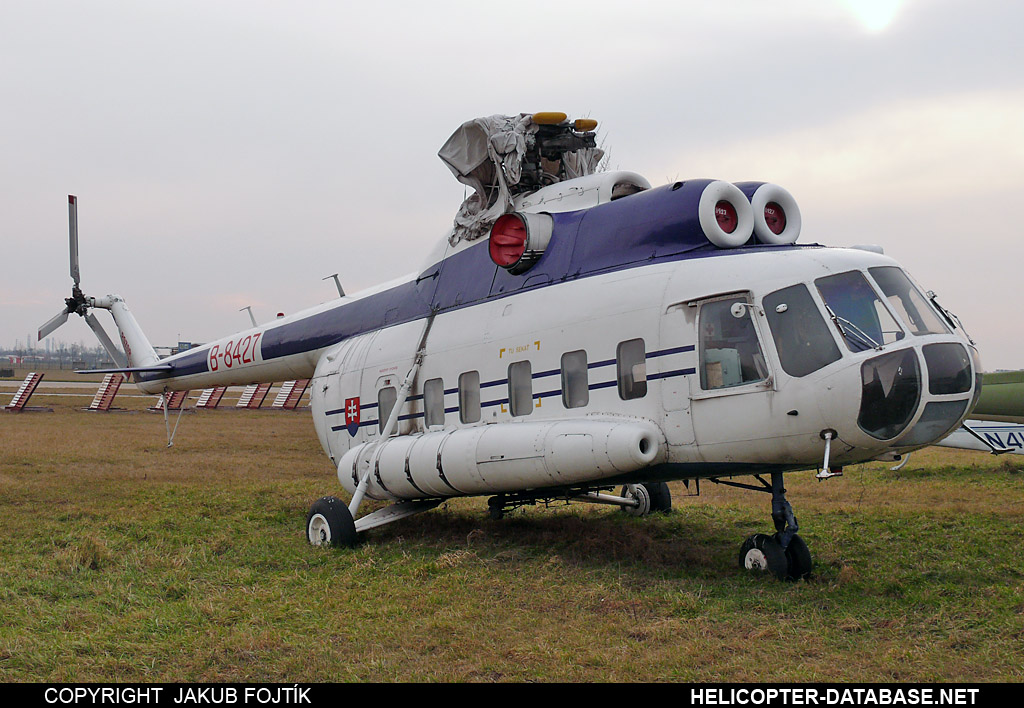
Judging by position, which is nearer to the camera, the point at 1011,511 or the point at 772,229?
the point at 772,229

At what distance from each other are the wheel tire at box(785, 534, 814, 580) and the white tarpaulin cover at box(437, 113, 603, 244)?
5160 mm

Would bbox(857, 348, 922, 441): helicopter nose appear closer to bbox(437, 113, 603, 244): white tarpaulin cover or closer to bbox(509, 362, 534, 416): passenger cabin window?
bbox(509, 362, 534, 416): passenger cabin window

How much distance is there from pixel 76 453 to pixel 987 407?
62.7 ft

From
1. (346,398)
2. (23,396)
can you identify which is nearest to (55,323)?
(346,398)

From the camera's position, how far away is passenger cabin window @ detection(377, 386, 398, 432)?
11.4 metres

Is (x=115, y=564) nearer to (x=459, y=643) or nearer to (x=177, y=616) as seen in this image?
(x=177, y=616)

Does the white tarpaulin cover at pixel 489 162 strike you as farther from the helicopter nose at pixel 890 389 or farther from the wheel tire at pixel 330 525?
the helicopter nose at pixel 890 389

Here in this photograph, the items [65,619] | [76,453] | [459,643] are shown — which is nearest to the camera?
[459,643]

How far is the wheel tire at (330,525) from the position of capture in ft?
34.0

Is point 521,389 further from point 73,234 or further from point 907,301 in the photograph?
point 73,234

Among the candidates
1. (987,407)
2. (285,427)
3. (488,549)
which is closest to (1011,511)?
(987,407)

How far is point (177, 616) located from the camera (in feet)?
24.0

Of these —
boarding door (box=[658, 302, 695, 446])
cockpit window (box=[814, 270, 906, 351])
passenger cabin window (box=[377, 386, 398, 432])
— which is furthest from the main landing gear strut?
passenger cabin window (box=[377, 386, 398, 432])

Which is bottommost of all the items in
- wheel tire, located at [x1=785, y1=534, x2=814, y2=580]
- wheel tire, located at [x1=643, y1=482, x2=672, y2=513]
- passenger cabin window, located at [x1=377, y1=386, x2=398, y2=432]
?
wheel tire, located at [x1=643, y1=482, x2=672, y2=513]
